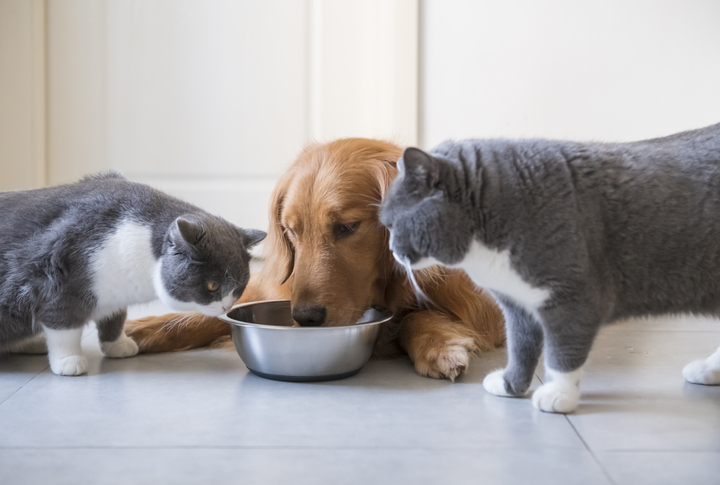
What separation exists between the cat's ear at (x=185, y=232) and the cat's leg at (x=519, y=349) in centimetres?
84

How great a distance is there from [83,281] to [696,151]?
165cm

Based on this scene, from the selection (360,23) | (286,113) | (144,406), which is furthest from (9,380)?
(360,23)

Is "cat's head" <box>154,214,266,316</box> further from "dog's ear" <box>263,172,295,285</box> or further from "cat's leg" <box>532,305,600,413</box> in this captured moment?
"cat's leg" <box>532,305,600,413</box>

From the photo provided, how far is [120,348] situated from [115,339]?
33 millimetres

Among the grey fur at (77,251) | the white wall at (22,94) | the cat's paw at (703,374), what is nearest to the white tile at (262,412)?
the grey fur at (77,251)

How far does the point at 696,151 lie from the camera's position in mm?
1570

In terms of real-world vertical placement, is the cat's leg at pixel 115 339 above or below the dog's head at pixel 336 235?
below

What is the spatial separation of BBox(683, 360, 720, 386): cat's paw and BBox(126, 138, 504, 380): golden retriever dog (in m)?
0.61

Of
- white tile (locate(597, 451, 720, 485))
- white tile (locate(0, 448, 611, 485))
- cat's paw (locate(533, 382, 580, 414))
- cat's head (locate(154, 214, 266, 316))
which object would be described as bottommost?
white tile (locate(0, 448, 611, 485))

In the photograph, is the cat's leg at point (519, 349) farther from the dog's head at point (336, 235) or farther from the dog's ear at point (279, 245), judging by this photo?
the dog's ear at point (279, 245)

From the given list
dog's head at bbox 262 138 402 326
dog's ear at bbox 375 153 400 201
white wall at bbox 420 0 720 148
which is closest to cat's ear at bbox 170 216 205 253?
dog's head at bbox 262 138 402 326

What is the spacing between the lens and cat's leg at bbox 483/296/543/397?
5.38 ft

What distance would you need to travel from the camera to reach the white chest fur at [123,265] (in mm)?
1867

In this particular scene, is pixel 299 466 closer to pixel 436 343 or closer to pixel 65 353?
pixel 436 343
